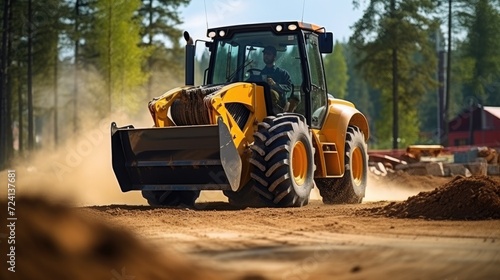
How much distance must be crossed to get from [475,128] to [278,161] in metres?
48.2

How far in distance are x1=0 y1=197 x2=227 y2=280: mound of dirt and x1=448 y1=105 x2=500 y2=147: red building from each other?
47601 mm

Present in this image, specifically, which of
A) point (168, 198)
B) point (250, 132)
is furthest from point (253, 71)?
point (168, 198)

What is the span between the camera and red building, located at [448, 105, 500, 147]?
177 ft

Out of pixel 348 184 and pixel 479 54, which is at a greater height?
pixel 479 54

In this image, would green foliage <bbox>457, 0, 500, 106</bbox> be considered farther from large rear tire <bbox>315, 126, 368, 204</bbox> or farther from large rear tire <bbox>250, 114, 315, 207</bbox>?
large rear tire <bbox>250, 114, 315, 207</bbox>

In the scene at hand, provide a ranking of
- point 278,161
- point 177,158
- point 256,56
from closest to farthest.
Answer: point 278,161 < point 177,158 < point 256,56

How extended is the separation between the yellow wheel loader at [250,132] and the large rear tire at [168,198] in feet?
0.05

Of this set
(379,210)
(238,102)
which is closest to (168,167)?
(238,102)

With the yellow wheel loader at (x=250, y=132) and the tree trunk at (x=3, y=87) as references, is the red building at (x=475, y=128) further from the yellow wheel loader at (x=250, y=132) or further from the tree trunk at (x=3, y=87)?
the yellow wheel loader at (x=250, y=132)

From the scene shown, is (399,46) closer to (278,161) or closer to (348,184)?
(348,184)

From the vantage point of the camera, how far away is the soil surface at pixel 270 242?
4.84m

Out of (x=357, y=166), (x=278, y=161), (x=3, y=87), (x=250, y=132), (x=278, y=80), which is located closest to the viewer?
(x=278, y=161)

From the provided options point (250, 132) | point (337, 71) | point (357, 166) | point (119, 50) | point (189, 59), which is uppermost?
point (337, 71)

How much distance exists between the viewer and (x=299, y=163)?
12.0 metres
